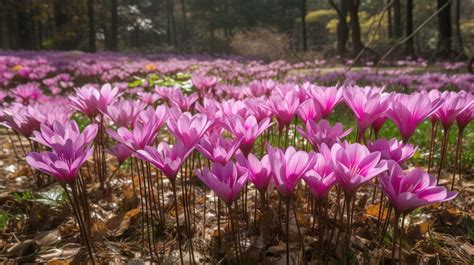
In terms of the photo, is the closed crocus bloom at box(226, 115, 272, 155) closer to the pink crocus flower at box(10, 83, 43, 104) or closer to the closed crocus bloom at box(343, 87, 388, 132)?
the closed crocus bloom at box(343, 87, 388, 132)

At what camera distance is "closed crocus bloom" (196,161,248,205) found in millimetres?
1280

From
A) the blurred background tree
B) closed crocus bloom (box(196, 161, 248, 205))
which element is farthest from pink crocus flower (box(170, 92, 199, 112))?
the blurred background tree

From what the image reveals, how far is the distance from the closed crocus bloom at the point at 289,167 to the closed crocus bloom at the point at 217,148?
0.22m

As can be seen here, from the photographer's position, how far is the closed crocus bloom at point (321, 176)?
4.13ft

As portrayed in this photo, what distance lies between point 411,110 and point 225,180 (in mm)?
911

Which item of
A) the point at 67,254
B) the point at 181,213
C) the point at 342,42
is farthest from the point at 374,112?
the point at 342,42

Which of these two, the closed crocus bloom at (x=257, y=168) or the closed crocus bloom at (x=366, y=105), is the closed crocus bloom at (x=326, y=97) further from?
the closed crocus bloom at (x=257, y=168)

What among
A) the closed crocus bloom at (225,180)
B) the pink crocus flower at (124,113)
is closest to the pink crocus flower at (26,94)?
the pink crocus flower at (124,113)

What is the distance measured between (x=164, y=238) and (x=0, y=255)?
83cm

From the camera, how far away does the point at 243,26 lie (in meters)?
51.3

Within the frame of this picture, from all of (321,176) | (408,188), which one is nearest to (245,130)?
(321,176)

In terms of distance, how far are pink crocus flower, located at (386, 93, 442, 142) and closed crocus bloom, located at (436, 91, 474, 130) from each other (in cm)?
24

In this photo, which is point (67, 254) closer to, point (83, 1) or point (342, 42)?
point (342, 42)

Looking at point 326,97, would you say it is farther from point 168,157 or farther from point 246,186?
point 168,157
